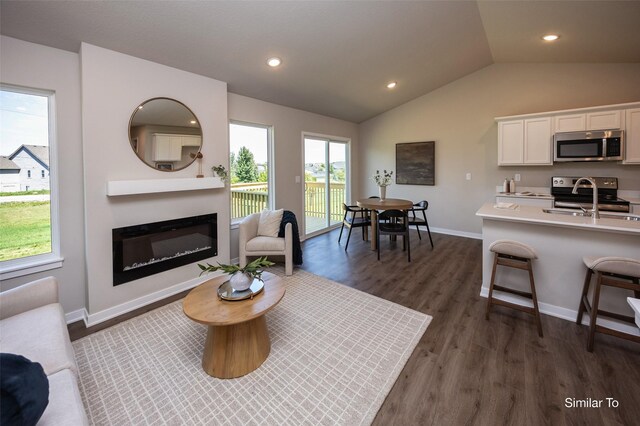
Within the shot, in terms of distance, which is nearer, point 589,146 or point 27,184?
point 27,184

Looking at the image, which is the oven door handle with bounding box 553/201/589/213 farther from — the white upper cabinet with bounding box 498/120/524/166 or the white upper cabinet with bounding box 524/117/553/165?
the white upper cabinet with bounding box 498/120/524/166

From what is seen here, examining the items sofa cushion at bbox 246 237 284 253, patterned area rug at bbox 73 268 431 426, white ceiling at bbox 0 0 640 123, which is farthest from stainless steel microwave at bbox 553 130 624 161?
sofa cushion at bbox 246 237 284 253

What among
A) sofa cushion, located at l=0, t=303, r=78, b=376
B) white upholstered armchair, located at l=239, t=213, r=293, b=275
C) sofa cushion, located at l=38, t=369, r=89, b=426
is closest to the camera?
sofa cushion, located at l=38, t=369, r=89, b=426

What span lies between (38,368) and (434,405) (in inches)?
75.4

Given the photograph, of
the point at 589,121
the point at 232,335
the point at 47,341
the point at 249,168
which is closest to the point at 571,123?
the point at 589,121

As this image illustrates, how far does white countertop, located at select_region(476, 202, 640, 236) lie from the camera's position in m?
2.16

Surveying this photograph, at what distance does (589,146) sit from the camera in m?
3.82

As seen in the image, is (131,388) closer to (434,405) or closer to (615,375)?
(434,405)

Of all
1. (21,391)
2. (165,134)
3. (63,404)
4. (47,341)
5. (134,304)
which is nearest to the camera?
(21,391)

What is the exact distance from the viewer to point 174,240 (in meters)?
3.12

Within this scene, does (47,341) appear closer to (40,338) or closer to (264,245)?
(40,338)

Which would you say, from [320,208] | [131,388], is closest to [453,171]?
[320,208]

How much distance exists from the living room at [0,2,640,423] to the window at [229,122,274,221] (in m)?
0.16

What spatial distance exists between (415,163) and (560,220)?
11.8 feet
